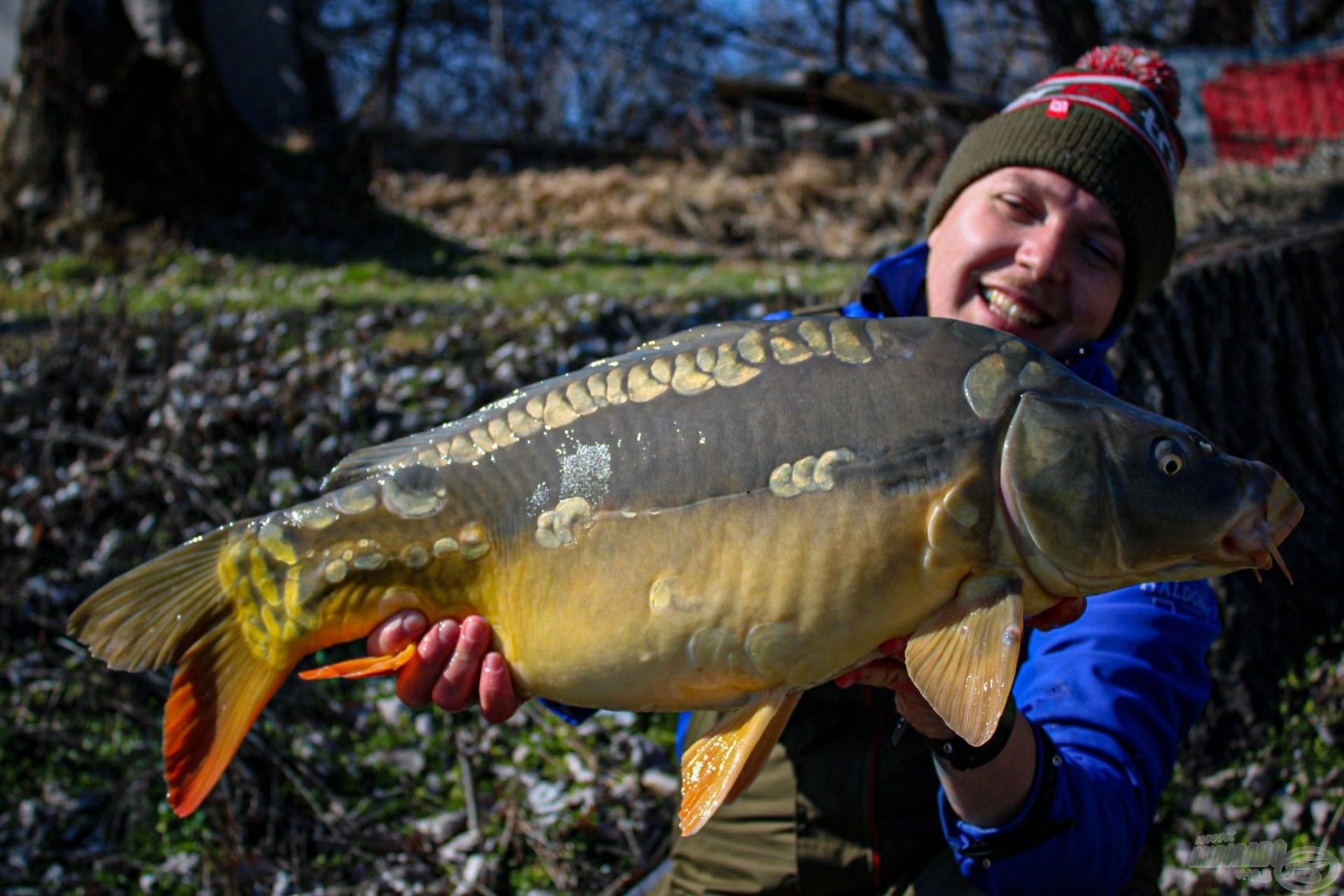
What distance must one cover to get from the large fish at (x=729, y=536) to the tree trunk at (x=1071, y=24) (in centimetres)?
1356

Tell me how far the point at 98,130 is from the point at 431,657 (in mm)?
6490

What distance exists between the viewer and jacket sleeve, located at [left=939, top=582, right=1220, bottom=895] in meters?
1.54

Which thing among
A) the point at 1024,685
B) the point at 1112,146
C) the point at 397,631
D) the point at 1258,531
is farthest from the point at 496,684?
the point at 1112,146

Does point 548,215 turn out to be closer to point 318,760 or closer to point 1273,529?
point 318,760

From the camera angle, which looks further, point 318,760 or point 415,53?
point 415,53

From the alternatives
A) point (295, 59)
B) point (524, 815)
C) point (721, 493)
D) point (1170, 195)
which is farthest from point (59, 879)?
point (295, 59)

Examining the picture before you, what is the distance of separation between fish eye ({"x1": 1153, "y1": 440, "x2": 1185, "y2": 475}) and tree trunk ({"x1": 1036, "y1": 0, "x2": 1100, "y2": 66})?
44.5 feet

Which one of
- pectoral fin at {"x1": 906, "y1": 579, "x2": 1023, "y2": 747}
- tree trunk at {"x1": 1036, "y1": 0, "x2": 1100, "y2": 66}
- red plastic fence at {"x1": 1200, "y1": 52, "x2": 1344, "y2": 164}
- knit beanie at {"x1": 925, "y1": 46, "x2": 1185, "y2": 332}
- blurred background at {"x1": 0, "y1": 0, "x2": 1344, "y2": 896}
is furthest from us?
tree trunk at {"x1": 1036, "y1": 0, "x2": 1100, "y2": 66}

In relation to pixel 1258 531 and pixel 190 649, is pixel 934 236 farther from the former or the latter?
pixel 190 649

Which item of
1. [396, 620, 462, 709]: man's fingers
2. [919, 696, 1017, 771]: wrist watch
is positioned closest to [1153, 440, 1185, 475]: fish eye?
[919, 696, 1017, 771]: wrist watch

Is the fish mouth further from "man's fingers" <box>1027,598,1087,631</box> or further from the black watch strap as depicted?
the black watch strap

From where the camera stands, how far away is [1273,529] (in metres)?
1.31

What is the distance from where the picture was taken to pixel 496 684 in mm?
1511

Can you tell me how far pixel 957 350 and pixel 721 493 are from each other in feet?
1.13
